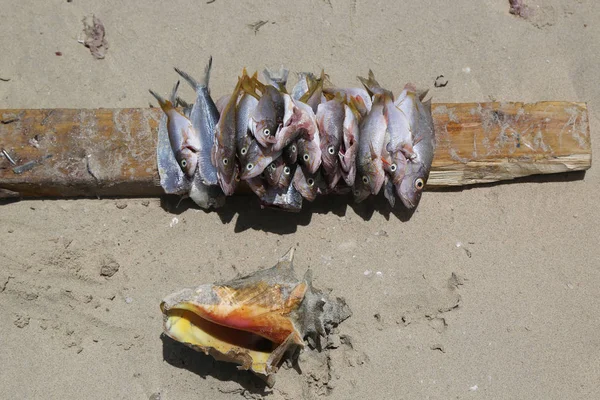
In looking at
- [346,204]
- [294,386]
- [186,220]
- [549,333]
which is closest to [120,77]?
[186,220]

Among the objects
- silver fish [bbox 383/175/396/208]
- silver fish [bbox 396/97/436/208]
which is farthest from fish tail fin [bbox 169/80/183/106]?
silver fish [bbox 396/97/436/208]

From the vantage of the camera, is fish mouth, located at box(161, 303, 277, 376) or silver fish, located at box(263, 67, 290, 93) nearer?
fish mouth, located at box(161, 303, 277, 376)

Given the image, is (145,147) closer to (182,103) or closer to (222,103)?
(182,103)

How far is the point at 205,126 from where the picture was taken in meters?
4.45

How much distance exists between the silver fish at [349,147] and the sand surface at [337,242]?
47 centimetres

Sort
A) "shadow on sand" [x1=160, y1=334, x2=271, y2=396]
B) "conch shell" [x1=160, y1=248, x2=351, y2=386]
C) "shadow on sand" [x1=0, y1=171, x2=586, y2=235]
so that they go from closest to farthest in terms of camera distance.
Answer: "conch shell" [x1=160, y1=248, x2=351, y2=386], "shadow on sand" [x1=160, y1=334, x2=271, y2=396], "shadow on sand" [x1=0, y1=171, x2=586, y2=235]

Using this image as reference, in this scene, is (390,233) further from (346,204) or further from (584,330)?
(584,330)

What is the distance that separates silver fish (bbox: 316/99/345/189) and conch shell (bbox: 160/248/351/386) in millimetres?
845

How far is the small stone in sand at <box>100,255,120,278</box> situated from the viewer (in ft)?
14.9

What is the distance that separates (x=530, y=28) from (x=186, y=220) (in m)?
3.74

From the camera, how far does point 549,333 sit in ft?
14.9

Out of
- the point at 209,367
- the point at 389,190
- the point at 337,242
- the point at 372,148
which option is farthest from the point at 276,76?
the point at 209,367

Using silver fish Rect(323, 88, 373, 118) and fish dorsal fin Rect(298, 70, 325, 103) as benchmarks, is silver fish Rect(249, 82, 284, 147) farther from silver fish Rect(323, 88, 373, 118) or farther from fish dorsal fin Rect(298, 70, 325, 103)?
silver fish Rect(323, 88, 373, 118)

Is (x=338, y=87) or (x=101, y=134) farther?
(x=338, y=87)
